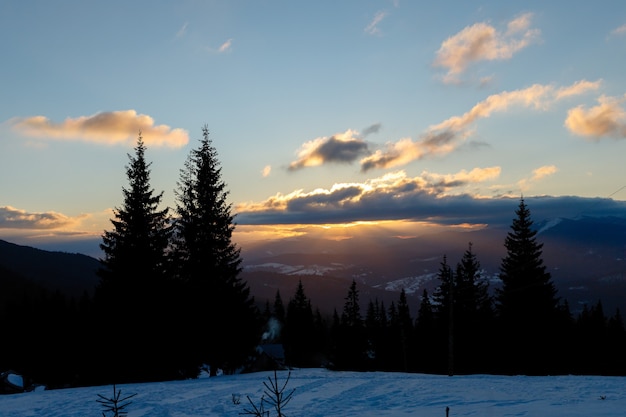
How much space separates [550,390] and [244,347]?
1818cm

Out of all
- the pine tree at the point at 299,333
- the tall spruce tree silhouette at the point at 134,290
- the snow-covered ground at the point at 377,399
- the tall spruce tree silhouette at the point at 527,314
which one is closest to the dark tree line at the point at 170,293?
the tall spruce tree silhouette at the point at 134,290

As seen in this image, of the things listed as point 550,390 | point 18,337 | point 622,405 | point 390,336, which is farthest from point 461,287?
point 18,337

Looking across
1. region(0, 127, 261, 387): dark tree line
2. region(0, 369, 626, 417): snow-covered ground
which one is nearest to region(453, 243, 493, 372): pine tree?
region(0, 127, 261, 387): dark tree line

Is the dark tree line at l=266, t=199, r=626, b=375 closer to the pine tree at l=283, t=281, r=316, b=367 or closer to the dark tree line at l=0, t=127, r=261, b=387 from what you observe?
the pine tree at l=283, t=281, r=316, b=367

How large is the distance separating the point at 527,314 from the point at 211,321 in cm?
2534

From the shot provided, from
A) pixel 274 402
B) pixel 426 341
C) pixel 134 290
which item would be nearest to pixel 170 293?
pixel 134 290

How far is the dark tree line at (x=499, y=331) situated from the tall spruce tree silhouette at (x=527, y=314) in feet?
0.24

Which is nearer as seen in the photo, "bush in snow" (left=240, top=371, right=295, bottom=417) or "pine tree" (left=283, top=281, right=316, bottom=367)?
"bush in snow" (left=240, top=371, right=295, bottom=417)

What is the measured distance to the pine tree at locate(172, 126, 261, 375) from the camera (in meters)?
26.1

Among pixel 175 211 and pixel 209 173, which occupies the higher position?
pixel 209 173

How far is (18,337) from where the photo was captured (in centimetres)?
5825

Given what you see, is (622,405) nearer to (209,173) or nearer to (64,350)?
(209,173)

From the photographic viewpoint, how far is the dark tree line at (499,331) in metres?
36.1

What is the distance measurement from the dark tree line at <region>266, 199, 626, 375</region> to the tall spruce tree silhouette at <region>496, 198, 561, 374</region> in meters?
0.07
